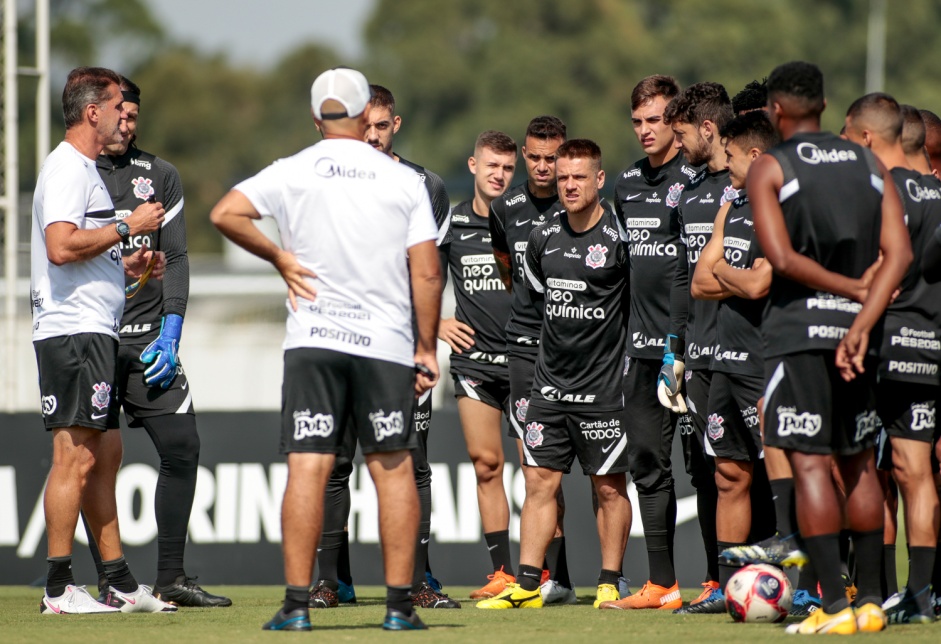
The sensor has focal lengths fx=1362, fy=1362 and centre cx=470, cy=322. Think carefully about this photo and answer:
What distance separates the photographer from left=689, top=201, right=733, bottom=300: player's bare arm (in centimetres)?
680

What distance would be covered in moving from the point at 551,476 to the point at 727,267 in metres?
1.72

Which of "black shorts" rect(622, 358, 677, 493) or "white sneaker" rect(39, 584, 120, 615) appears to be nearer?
"white sneaker" rect(39, 584, 120, 615)

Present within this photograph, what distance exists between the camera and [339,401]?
585 cm

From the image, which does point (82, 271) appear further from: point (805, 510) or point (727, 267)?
point (805, 510)

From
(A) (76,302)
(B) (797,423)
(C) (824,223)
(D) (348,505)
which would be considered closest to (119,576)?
(D) (348,505)

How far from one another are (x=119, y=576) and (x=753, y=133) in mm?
4074

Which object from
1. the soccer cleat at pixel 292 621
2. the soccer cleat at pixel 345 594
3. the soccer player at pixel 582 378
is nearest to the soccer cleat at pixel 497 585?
the soccer player at pixel 582 378

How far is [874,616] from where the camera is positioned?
225 inches

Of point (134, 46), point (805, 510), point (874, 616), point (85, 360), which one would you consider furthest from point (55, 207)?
point (134, 46)

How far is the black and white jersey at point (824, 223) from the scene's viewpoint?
5738 mm

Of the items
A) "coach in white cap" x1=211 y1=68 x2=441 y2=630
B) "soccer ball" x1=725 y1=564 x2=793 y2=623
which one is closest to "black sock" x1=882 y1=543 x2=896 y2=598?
"soccer ball" x1=725 y1=564 x2=793 y2=623

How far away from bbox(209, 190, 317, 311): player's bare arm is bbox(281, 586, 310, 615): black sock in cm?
121

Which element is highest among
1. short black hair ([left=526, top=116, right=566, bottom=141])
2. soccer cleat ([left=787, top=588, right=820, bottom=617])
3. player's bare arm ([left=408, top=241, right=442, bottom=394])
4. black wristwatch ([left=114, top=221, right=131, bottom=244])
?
short black hair ([left=526, top=116, right=566, bottom=141])

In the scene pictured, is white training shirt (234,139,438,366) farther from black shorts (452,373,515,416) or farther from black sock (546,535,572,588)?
black sock (546,535,572,588)
